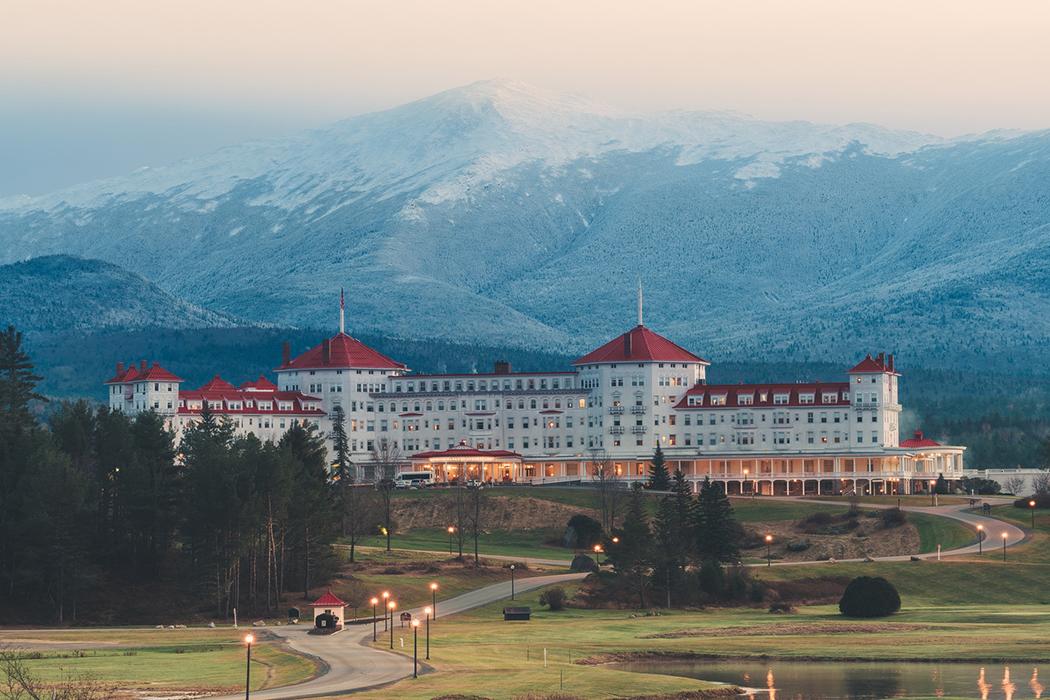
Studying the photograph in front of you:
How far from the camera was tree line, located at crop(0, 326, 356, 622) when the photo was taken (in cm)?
15112

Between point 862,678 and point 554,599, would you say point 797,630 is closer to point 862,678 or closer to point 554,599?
point 862,678

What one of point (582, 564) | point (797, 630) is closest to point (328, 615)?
point (797, 630)

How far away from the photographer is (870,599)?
468ft

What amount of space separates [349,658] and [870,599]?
46.2 metres

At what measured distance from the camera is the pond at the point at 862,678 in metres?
102

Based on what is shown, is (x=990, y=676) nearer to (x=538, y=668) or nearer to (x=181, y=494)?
(x=538, y=668)

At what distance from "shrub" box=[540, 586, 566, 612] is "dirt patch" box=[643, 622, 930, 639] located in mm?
19414

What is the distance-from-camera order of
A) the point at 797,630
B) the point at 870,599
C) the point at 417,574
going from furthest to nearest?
the point at 417,574 → the point at 870,599 → the point at 797,630

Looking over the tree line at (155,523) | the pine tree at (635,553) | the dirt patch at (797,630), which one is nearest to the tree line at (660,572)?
the pine tree at (635,553)

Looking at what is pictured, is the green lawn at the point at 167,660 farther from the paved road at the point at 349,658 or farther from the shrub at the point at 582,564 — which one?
the shrub at the point at 582,564

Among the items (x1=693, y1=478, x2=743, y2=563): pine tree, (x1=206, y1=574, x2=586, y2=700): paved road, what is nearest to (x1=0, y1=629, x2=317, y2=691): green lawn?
(x1=206, y1=574, x2=586, y2=700): paved road

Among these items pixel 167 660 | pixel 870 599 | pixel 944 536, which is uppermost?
pixel 944 536

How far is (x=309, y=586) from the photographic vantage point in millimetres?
161125

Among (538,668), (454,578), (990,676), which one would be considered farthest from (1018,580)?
(538,668)
